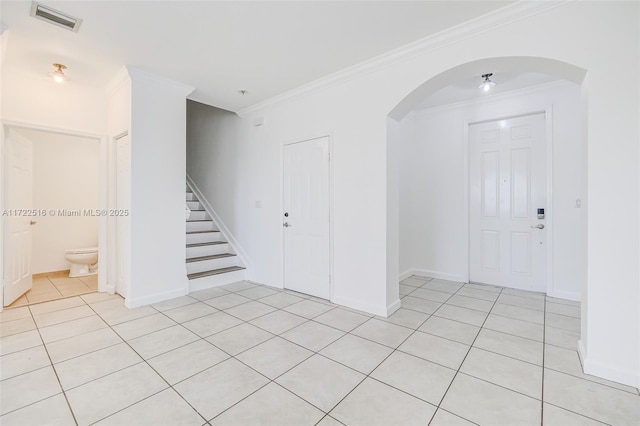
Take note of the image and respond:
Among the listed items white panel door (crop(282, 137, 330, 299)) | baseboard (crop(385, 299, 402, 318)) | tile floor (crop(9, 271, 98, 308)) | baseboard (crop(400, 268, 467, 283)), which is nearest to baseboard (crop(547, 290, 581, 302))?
baseboard (crop(400, 268, 467, 283))

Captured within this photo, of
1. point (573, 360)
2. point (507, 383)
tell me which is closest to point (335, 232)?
point (507, 383)

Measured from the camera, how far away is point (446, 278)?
4406mm

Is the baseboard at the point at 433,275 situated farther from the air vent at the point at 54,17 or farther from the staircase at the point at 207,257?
the air vent at the point at 54,17

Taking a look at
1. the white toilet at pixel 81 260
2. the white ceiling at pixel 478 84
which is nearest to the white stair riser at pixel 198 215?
the white toilet at pixel 81 260

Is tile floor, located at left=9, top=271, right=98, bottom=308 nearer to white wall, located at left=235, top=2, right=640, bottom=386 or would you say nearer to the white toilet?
the white toilet

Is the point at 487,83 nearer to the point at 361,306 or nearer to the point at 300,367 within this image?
the point at 361,306

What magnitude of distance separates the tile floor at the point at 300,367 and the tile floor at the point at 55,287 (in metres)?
0.47

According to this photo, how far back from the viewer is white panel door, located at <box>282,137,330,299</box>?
3535mm

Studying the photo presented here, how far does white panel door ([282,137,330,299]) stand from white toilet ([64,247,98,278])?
3.35 meters

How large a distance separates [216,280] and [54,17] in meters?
3.25

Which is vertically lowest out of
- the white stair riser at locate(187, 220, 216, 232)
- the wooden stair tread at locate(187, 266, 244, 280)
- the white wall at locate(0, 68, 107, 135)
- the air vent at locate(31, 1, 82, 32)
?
the wooden stair tread at locate(187, 266, 244, 280)

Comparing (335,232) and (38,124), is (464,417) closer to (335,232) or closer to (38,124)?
(335,232)

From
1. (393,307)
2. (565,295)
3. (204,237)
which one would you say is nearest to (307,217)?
(393,307)

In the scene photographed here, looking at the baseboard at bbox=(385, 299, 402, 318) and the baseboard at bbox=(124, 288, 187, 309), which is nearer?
the baseboard at bbox=(385, 299, 402, 318)
